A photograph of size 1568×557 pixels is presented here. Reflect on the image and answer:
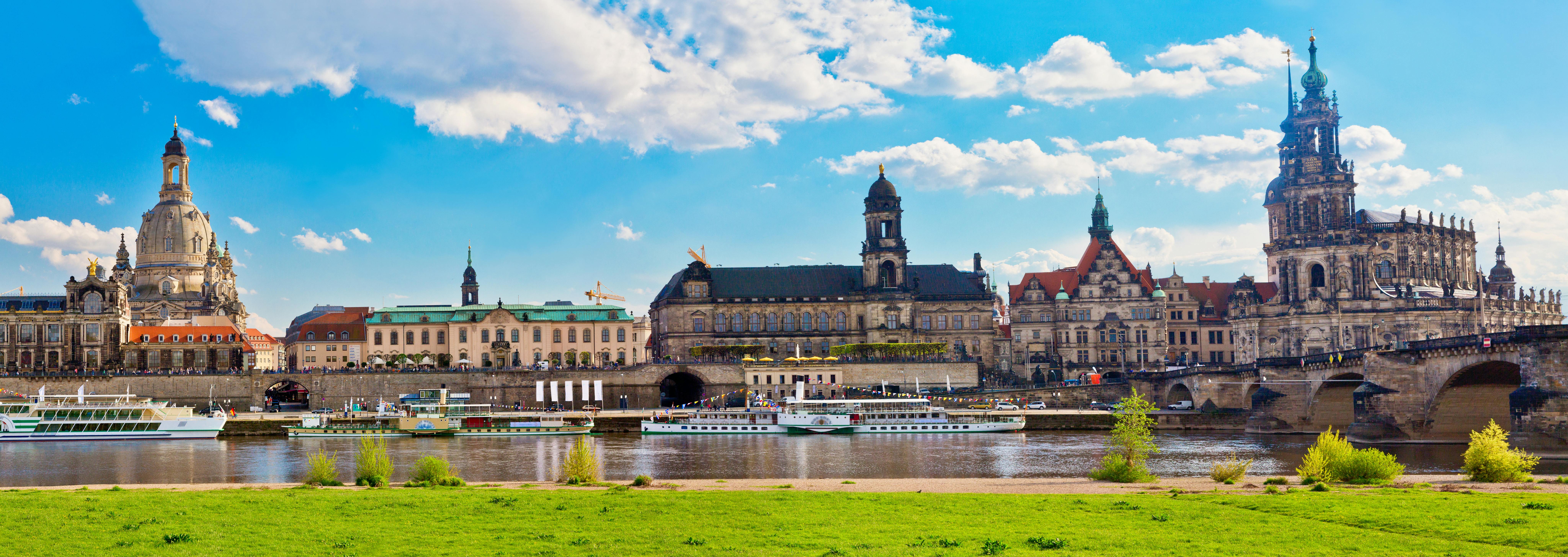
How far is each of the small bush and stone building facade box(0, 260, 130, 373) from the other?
111663mm

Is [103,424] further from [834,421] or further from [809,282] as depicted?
[809,282]

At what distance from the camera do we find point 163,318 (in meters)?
136

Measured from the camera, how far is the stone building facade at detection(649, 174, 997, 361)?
112 meters

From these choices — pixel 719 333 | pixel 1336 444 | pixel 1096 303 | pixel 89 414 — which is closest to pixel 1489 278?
pixel 1096 303

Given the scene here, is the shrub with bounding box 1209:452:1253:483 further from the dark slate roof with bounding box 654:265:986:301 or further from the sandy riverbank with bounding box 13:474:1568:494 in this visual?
the dark slate roof with bounding box 654:265:986:301

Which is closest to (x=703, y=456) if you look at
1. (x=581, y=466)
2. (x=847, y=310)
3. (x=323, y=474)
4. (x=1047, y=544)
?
(x=581, y=466)

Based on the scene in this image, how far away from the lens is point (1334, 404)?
74625mm

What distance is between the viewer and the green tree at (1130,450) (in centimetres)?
3647

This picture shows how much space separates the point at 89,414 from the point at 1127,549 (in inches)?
3090

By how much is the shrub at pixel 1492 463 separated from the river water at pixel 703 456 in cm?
954

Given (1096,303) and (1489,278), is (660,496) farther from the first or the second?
(1489,278)

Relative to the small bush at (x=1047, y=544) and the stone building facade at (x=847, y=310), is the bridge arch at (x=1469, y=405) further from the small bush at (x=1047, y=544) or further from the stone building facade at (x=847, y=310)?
the stone building facade at (x=847, y=310)

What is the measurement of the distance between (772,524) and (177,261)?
143 metres

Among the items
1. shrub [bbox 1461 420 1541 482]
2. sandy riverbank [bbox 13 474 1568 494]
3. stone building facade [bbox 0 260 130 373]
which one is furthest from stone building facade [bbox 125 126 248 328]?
shrub [bbox 1461 420 1541 482]
